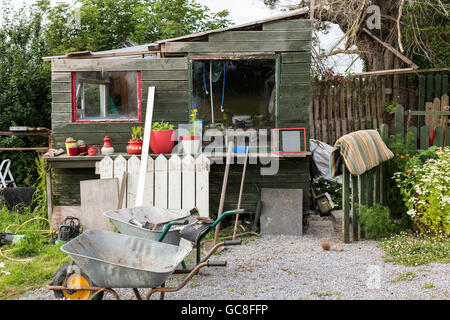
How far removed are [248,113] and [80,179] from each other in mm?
4536

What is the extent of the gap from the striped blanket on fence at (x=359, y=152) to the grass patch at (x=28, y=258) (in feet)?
12.2

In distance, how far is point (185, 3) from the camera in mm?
17297

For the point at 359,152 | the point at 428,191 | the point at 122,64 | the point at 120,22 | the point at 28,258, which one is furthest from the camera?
the point at 120,22

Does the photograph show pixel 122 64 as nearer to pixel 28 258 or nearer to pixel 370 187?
pixel 28 258

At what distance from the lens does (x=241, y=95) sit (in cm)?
1054

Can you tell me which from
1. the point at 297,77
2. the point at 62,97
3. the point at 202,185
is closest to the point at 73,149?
the point at 62,97

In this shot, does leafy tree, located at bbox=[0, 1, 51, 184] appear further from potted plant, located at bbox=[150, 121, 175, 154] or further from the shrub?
the shrub


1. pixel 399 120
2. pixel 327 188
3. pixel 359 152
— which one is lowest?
pixel 327 188

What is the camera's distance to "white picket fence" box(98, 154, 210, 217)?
22.1 feet

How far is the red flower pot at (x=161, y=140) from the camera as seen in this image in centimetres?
684

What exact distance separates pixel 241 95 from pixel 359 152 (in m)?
4.98

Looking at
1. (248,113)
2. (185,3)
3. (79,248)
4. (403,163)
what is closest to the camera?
(79,248)
